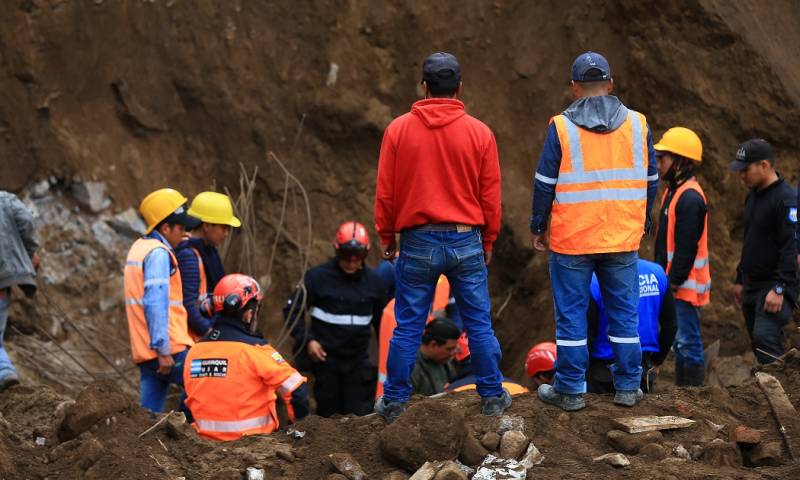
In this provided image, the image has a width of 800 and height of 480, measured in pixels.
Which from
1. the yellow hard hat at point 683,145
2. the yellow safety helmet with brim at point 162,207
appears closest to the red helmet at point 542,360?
the yellow hard hat at point 683,145

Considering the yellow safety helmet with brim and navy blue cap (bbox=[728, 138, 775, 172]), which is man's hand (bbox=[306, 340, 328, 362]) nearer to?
the yellow safety helmet with brim

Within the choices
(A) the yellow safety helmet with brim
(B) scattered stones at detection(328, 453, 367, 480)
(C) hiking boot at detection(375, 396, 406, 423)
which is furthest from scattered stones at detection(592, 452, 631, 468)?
(A) the yellow safety helmet with brim

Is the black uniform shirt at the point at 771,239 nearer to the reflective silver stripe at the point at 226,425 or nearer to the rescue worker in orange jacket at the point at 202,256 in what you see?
the reflective silver stripe at the point at 226,425

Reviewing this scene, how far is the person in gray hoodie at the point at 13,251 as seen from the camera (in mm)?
7074

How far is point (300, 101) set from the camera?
11.1 metres

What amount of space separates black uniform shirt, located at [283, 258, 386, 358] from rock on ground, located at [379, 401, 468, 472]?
10.4ft

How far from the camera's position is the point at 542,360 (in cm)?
691

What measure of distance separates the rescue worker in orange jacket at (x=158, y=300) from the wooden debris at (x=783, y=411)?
3.99 m

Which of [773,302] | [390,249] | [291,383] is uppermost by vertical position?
[390,249]

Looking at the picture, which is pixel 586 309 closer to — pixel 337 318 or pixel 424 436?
pixel 424 436

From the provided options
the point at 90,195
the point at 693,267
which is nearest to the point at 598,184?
the point at 693,267

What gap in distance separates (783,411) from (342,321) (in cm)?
375

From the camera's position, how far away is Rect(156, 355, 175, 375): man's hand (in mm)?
7043

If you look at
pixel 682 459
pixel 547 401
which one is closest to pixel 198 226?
pixel 547 401
